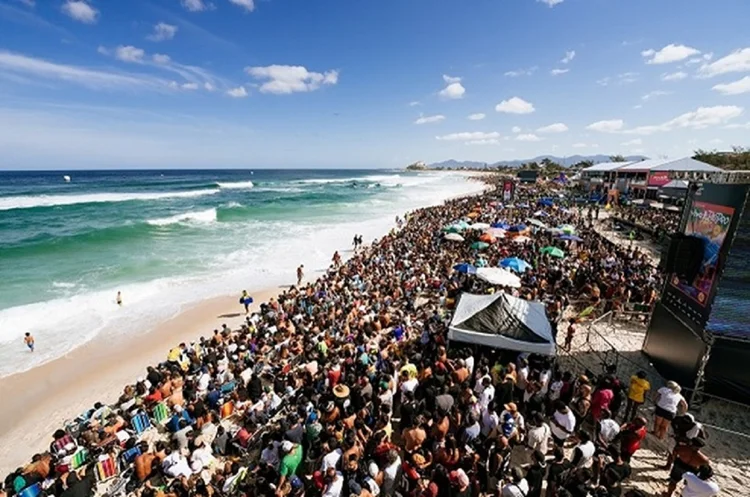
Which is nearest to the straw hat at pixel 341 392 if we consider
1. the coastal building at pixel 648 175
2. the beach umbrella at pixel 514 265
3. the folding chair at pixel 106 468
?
the folding chair at pixel 106 468

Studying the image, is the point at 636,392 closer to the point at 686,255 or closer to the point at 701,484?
the point at 701,484

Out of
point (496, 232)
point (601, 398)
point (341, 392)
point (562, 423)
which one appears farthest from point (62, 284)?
point (601, 398)

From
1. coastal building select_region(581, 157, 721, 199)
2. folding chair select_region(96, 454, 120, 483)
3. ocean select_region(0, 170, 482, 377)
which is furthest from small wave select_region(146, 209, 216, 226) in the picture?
coastal building select_region(581, 157, 721, 199)

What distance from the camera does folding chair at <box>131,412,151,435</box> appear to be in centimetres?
802

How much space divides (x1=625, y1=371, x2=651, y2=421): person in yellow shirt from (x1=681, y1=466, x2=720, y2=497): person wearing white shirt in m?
2.24

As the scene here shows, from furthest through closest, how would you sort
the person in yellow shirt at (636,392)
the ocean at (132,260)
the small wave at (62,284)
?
the small wave at (62,284), the ocean at (132,260), the person in yellow shirt at (636,392)

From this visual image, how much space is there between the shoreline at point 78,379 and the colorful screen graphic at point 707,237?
14.0 meters

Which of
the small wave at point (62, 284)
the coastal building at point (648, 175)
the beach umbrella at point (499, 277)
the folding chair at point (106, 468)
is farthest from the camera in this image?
the coastal building at point (648, 175)

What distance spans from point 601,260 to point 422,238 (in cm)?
987

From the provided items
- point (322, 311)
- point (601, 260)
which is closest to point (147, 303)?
point (322, 311)

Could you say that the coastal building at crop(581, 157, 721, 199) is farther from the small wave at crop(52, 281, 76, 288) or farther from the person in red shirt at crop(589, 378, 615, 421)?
the small wave at crop(52, 281, 76, 288)

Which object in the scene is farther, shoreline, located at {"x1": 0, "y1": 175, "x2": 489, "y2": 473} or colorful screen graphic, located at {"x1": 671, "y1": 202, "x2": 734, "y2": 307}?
shoreline, located at {"x1": 0, "y1": 175, "x2": 489, "y2": 473}

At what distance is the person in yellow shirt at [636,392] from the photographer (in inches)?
275

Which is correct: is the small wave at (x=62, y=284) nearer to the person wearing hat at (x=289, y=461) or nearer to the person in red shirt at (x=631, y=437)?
the person wearing hat at (x=289, y=461)
